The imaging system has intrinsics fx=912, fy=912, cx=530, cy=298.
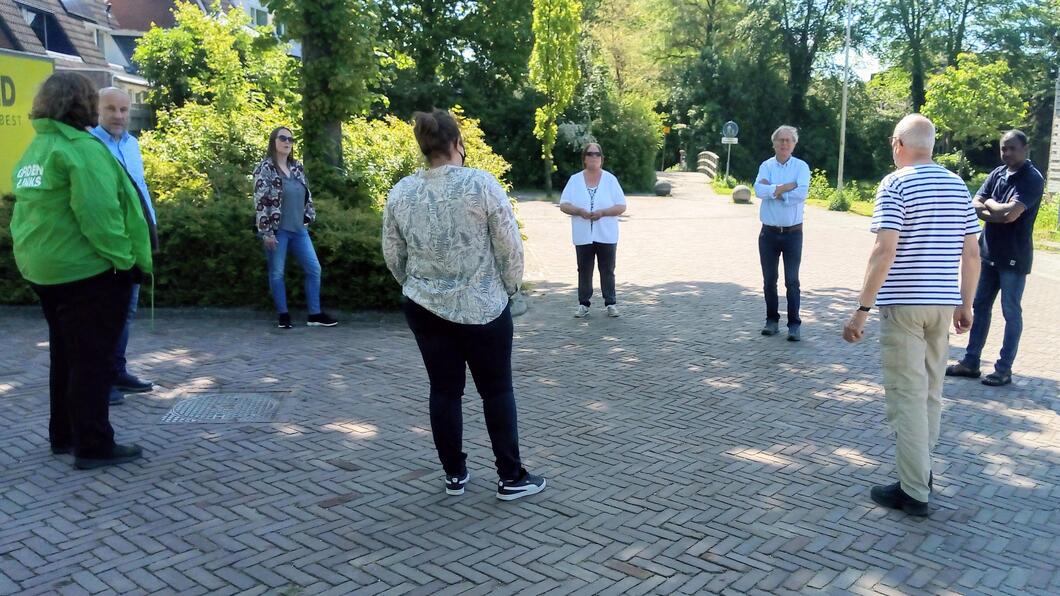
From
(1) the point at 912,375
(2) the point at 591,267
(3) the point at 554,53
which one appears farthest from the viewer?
(3) the point at 554,53

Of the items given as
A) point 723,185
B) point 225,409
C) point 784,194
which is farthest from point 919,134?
point 723,185

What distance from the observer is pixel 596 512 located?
4.32 metres

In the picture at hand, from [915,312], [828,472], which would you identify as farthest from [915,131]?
[828,472]

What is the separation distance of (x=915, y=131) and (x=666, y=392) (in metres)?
2.75

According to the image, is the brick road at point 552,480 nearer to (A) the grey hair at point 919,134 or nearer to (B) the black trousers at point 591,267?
(B) the black trousers at point 591,267

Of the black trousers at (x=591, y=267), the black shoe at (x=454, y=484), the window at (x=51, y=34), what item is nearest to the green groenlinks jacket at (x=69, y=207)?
the black shoe at (x=454, y=484)

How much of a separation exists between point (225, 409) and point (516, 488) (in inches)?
94.2

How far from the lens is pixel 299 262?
8.44m

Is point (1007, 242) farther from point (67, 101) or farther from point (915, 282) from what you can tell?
point (67, 101)

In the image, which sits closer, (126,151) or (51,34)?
(126,151)

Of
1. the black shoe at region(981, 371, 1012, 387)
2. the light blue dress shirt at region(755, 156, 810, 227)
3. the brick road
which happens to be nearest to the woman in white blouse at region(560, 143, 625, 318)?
the brick road

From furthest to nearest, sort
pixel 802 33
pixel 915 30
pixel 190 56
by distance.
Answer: pixel 915 30
pixel 802 33
pixel 190 56

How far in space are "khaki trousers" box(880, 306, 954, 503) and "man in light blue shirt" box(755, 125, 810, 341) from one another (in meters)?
3.86

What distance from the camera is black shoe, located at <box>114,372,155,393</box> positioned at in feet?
20.4
